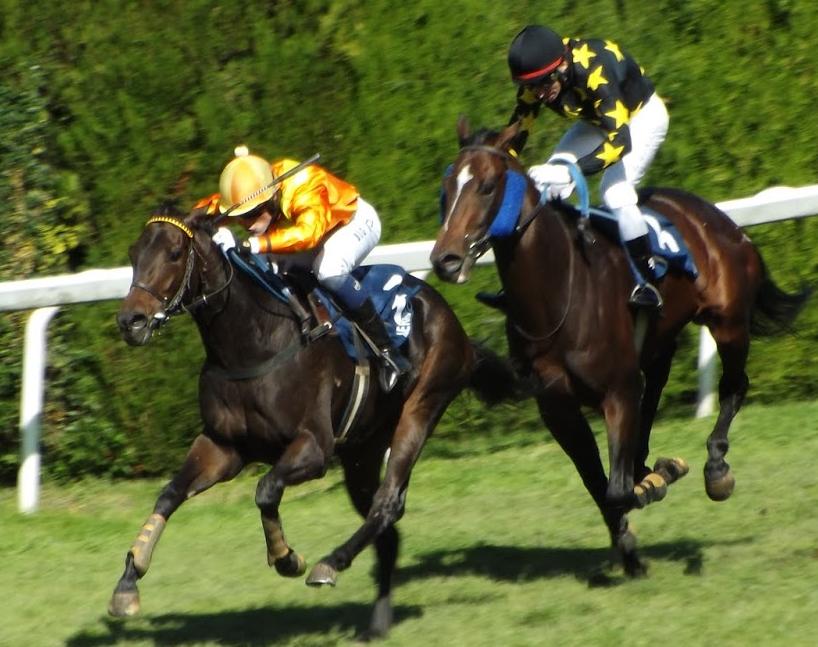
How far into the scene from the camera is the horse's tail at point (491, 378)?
675 cm

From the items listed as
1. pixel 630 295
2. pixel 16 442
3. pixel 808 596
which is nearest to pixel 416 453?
pixel 630 295

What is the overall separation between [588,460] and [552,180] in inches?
44.0

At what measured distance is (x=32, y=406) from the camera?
25.0 feet

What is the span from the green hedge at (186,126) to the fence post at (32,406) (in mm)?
376

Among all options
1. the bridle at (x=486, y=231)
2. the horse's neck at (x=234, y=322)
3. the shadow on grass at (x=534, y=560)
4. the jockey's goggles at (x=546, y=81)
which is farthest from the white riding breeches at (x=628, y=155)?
the horse's neck at (x=234, y=322)

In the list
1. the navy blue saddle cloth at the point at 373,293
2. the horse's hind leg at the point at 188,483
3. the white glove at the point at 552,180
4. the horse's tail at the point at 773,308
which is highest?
the white glove at the point at 552,180

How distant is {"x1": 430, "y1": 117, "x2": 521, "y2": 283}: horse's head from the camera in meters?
5.81

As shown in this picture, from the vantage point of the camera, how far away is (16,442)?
8195 millimetres

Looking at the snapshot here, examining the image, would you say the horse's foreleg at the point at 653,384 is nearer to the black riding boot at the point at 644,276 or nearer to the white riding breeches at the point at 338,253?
the black riding boot at the point at 644,276

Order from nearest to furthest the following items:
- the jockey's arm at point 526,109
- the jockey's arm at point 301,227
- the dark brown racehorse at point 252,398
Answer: the dark brown racehorse at point 252,398 < the jockey's arm at point 301,227 < the jockey's arm at point 526,109

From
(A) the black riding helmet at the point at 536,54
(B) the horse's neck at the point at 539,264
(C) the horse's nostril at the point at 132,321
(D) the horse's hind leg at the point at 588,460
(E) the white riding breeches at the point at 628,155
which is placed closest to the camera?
(C) the horse's nostril at the point at 132,321

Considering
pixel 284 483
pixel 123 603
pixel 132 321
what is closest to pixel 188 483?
pixel 284 483

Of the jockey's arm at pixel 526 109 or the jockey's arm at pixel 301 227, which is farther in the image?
the jockey's arm at pixel 526 109

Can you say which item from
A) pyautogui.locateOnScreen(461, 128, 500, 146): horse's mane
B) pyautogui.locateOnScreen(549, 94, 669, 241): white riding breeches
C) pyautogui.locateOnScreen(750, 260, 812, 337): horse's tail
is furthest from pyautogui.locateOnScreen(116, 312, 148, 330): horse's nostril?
pyautogui.locateOnScreen(750, 260, 812, 337): horse's tail
